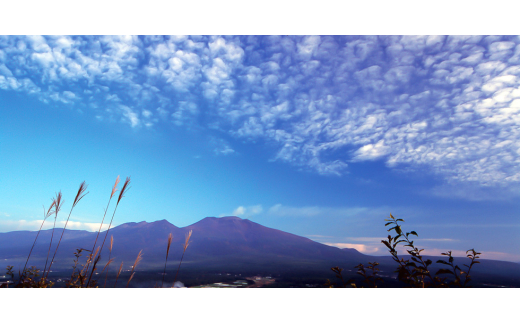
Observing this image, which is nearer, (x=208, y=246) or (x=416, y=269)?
(x=416, y=269)

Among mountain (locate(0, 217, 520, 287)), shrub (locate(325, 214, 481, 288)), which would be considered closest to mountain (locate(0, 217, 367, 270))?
mountain (locate(0, 217, 520, 287))

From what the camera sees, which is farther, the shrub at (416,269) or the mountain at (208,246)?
the mountain at (208,246)

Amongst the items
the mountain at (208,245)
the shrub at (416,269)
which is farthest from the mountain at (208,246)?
the shrub at (416,269)

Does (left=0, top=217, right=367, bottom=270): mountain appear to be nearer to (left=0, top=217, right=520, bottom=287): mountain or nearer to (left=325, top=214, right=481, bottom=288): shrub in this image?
(left=0, top=217, right=520, bottom=287): mountain

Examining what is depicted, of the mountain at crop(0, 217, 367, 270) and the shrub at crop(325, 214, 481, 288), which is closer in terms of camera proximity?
the shrub at crop(325, 214, 481, 288)

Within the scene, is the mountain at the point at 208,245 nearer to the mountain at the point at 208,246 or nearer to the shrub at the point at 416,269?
the mountain at the point at 208,246

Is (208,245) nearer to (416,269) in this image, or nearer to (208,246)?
(208,246)

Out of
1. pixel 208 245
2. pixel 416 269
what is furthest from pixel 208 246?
pixel 416 269

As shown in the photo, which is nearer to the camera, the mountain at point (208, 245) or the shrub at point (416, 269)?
the shrub at point (416, 269)
